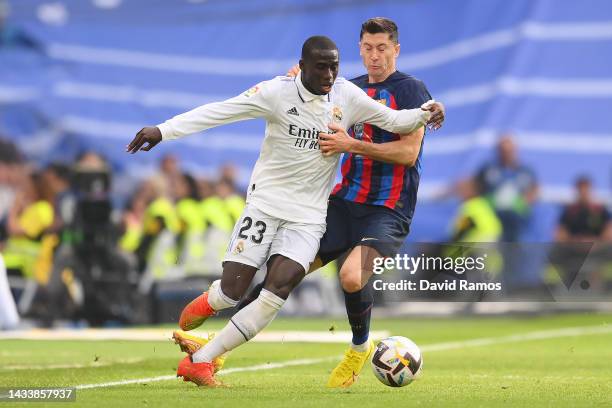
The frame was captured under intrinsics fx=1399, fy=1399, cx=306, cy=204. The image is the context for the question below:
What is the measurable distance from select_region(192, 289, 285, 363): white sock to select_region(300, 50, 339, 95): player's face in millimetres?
1307

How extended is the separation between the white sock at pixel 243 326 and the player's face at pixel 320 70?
4.29ft

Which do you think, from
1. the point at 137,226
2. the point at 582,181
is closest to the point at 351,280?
the point at 582,181

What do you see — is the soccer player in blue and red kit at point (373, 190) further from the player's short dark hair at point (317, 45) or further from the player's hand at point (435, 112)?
the player's short dark hair at point (317, 45)

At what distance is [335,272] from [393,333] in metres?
4.15

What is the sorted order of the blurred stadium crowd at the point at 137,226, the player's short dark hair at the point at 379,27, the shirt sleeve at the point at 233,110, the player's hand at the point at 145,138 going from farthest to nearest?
1. the blurred stadium crowd at the point at 137,226
2. the player's short dark hair at the point at 379,27
3. the shirt sleeve at the point at 233,110
4. the player's hand at the point at 145,138

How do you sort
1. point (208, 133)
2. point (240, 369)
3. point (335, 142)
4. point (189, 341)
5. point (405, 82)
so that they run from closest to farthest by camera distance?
point (335, 142)
point (189, 341)
point (405, 82)
point (240, 369)
point (208, 133)

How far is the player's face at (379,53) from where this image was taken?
9.25 meters

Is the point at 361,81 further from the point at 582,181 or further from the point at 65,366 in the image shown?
the point at 582,181

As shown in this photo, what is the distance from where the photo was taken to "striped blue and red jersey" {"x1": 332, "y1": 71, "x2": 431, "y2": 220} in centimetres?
923

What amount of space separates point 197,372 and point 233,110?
1636 millimetres

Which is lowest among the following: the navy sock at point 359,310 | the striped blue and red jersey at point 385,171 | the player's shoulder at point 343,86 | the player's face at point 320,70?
the navy sock at point 359,310

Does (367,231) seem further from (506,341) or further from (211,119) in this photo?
(506,341)

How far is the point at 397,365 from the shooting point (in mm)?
8797

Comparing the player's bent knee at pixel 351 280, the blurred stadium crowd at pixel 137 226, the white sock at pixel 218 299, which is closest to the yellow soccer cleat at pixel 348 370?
the player's bent knee at pixel 351 280
